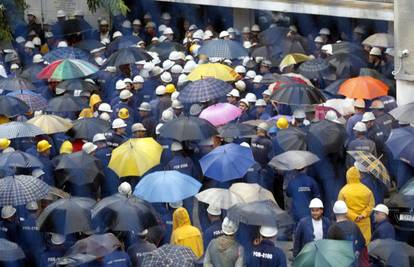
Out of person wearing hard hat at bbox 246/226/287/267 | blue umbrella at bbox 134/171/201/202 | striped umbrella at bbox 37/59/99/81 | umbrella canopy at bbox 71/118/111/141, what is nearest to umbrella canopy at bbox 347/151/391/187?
blue umbrella at bbox 134/171/201/202

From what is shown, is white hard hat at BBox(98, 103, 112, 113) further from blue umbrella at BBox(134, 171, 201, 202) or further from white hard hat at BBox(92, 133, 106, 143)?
blue umbrella at BBox(134, 171, 201, 202)

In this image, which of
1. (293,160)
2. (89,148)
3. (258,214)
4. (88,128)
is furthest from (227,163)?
(88,128)

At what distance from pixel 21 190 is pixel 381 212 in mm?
3411

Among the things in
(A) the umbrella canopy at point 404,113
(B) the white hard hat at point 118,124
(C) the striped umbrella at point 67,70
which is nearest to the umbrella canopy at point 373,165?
(A) the umbrella canopy at point 404,113

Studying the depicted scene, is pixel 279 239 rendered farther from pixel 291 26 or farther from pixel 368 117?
pixel 291 26

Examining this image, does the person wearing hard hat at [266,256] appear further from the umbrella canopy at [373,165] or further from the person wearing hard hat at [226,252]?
the umbrella canopy at [373,165]

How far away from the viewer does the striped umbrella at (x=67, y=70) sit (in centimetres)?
1575

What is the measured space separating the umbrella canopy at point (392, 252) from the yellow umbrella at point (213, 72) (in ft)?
18.0

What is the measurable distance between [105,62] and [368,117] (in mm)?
4815

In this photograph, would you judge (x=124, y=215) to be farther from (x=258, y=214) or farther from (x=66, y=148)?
(x=66, y=148)

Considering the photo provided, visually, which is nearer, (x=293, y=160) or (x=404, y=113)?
(x=293, y=160)

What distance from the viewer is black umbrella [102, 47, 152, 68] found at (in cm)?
1625

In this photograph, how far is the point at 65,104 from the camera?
48.3 ft

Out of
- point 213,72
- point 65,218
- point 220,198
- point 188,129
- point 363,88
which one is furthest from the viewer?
point 213,72
